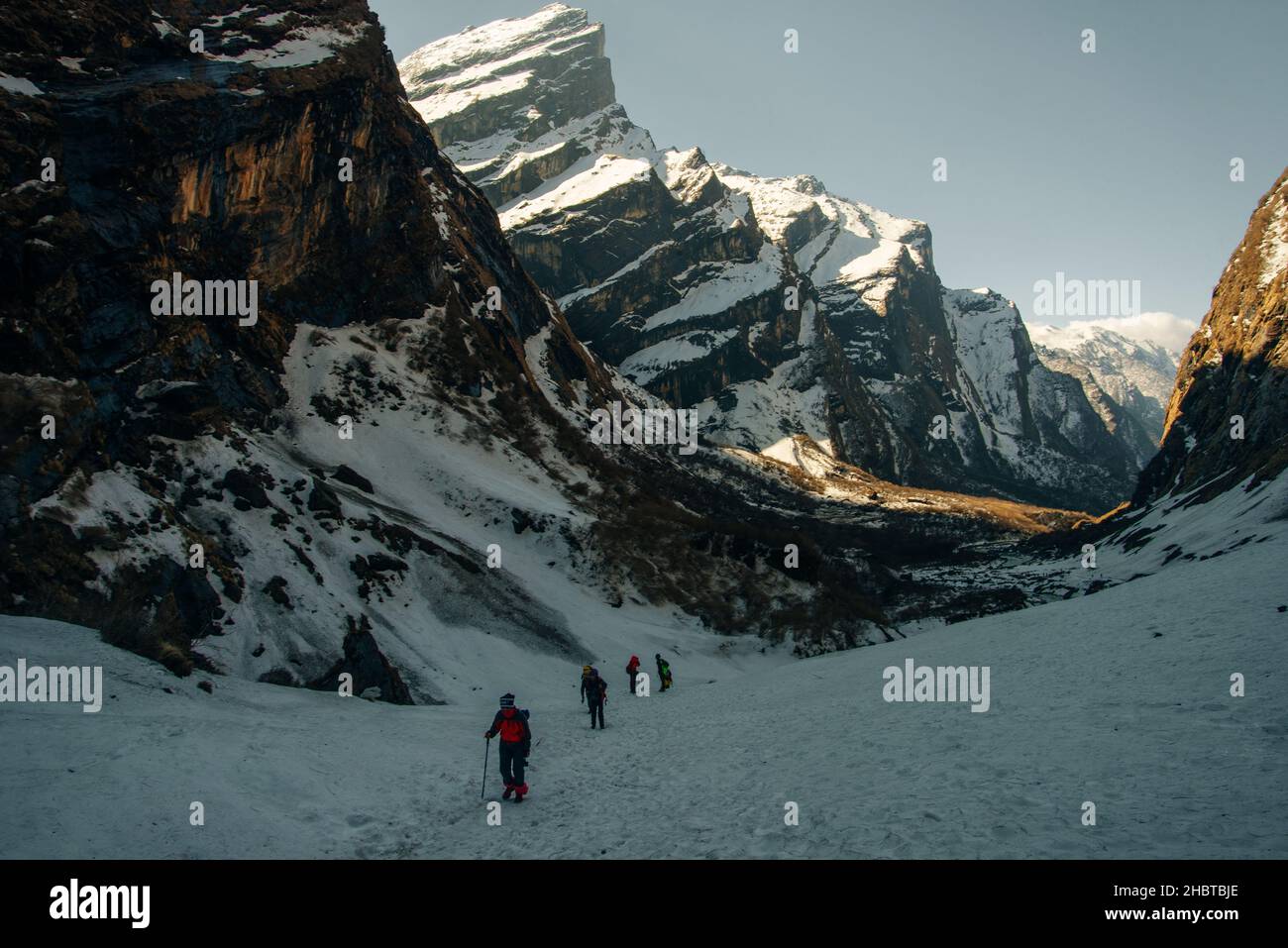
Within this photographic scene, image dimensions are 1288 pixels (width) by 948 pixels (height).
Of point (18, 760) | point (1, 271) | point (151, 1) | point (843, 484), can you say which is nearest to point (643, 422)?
point (843, 484)

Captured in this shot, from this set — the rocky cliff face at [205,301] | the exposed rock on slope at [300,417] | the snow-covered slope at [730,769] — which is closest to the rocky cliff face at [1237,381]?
the exposed rock on slope at [300,417]

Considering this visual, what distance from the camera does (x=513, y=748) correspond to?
1329cm

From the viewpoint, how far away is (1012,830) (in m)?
8.85

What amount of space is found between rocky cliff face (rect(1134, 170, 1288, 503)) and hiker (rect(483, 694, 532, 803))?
71.4 m

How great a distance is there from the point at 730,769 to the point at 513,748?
13.6 feet

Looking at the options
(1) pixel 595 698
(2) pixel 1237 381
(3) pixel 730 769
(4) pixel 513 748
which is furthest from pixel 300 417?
(2) pixel 1237 381

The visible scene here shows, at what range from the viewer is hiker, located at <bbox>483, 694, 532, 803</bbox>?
42.9 feet

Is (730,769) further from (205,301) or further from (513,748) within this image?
(205,301)

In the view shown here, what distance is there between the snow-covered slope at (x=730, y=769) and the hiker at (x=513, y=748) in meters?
0.45

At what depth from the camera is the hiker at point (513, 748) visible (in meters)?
13.1

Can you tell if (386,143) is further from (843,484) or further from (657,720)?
(843,484)

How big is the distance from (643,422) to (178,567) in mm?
112045

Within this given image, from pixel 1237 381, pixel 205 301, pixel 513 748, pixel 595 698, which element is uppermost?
pixel 1237 381

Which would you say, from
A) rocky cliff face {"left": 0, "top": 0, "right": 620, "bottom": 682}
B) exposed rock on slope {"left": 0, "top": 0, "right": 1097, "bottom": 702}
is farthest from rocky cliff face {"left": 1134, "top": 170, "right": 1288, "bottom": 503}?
rocky cliff face {"left": 0, "top": 0, "right": 620, "bottom": 682}
